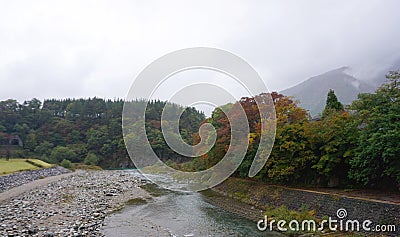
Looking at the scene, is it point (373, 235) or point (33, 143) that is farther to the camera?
point (33, 143)

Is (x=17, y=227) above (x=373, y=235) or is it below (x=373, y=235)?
below

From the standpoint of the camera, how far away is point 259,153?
15.5 meters

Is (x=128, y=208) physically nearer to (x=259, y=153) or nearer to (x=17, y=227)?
(x=17, y=227)

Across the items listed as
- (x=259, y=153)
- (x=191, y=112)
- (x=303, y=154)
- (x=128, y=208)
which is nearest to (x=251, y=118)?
(x=259, y=153)

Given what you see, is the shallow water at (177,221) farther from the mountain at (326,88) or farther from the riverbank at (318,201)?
the mountain at (326,88)

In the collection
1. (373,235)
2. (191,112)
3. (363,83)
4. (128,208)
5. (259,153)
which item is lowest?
(128,208)

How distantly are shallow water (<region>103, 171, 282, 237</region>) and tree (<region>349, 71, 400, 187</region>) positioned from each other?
4772mm

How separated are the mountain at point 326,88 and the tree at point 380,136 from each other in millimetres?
60604

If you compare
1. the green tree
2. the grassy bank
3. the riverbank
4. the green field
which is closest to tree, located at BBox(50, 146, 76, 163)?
the green tree

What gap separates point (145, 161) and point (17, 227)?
3440 cm

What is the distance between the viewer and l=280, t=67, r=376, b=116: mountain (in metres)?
77.3

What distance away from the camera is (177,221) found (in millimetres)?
12539

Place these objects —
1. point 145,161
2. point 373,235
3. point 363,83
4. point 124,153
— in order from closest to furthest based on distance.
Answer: point 373,235 < point 145,161 < point 124,153 < point 363,83

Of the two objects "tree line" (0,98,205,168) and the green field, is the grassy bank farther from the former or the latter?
"tree line" (0,98,205,168)
